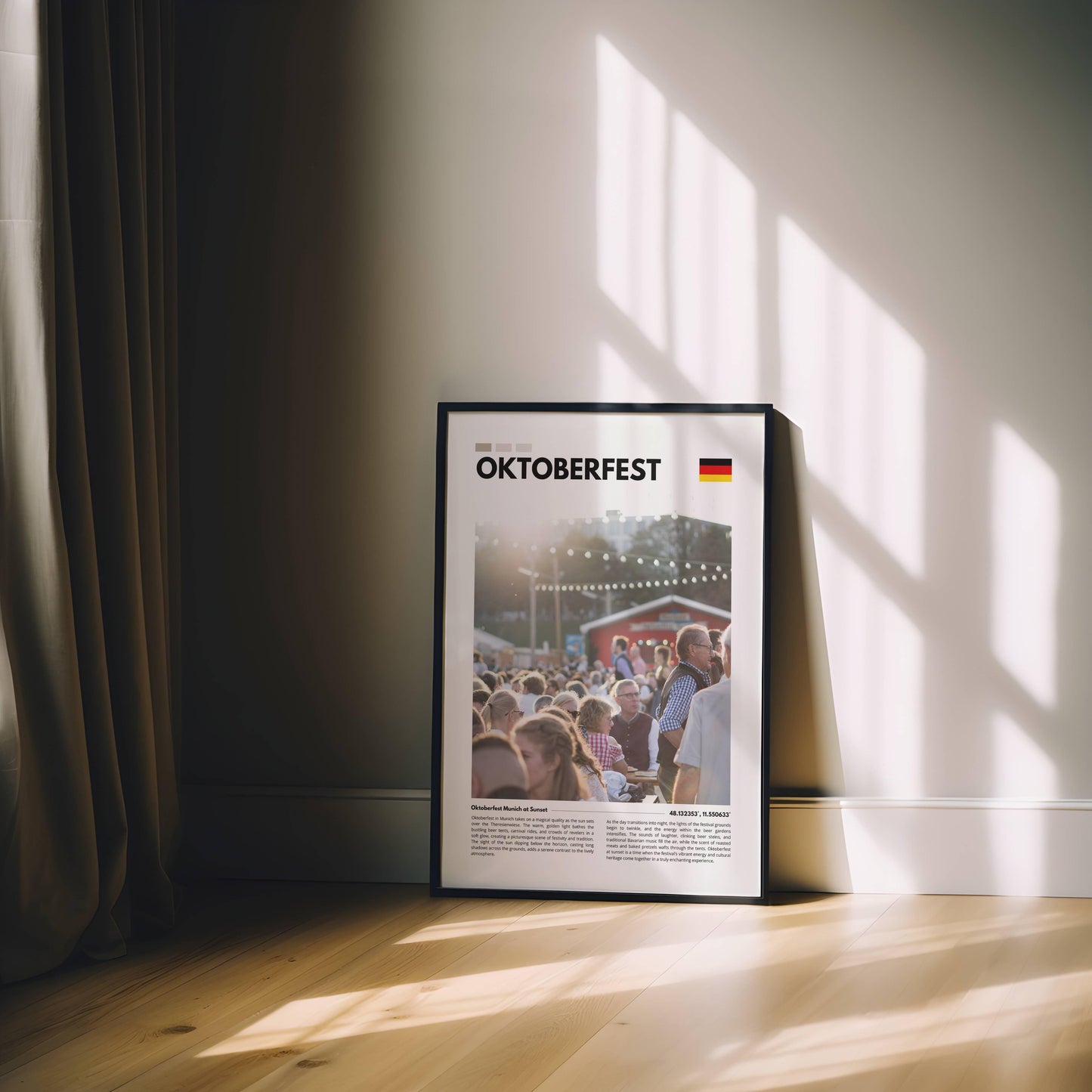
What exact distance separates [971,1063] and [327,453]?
161cm

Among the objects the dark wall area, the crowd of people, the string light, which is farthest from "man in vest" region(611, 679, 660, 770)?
the dark wall area

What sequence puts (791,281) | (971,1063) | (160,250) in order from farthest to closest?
A: (791,281)
(160,250)
(971,1063)

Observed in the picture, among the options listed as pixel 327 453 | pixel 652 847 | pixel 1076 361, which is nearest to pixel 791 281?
pixel 1076 361

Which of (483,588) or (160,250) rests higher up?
(160,250)

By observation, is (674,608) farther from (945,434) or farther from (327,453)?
(327,453)

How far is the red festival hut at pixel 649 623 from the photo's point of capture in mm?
2102

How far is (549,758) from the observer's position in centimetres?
211

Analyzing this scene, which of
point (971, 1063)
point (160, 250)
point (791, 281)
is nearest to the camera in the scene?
point (971, 1063)

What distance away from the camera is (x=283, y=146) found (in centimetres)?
220

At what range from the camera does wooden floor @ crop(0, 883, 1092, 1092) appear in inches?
52.7

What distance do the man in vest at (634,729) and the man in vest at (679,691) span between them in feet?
0.06

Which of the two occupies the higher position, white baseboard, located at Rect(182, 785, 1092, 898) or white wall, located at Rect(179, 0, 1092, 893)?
white wall, located at Rect(179, 0, 1092, 893)

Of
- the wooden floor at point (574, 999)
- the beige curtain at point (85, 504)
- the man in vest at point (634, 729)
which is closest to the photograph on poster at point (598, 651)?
the man in vest at point (634, 729)

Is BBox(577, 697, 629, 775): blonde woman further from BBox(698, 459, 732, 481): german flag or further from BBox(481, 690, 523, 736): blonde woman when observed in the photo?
BBox(698, 459, 732, 481): german flag
